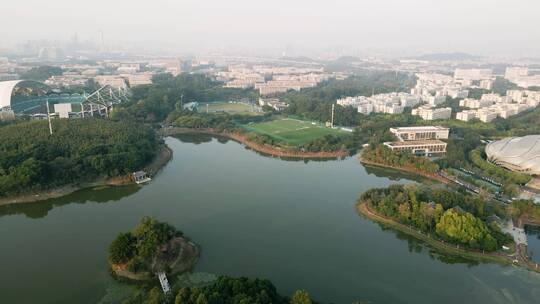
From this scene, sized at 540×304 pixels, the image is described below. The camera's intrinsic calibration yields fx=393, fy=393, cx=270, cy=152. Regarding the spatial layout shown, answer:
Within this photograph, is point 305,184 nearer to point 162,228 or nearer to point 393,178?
point 393,178

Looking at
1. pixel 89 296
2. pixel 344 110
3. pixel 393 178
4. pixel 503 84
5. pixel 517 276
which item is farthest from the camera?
pixel 503 84

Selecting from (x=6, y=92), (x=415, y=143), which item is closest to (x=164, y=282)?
(x=415, y=143)

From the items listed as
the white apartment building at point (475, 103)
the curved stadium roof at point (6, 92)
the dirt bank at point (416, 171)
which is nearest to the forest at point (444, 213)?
the dirt bank at point (416, 171)

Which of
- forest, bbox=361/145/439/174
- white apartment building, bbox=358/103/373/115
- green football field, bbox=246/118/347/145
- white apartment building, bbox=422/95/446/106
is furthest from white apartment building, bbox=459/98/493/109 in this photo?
forest, bbox=361/145/439/174

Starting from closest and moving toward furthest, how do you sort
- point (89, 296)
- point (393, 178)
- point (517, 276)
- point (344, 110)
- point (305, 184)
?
point (89, 296) < point (517, 276) < point (305, 184) < point (393, 178) < point (344, 110)

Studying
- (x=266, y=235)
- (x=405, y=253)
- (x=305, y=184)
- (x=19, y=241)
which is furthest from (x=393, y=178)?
(x=19, y=241)

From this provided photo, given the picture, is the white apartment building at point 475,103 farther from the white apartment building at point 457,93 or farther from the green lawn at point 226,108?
the green lawn at point 226,108
